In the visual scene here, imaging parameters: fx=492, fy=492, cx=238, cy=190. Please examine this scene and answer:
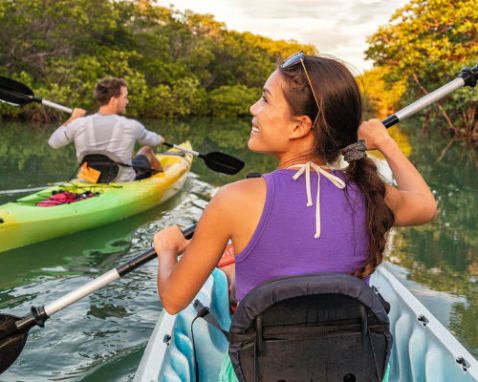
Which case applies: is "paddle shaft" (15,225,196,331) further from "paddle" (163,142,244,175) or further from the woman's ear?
"paddle" (163,142,244,175)

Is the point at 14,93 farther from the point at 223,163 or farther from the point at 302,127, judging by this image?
the point at 302,127

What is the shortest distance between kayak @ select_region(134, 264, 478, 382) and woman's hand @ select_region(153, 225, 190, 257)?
0.51 metres

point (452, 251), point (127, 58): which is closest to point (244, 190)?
point (452, 251)

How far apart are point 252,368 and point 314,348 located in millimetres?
163

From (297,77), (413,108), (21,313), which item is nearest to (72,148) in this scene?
(21,313)

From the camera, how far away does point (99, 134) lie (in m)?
4.84

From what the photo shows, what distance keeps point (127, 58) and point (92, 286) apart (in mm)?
20559

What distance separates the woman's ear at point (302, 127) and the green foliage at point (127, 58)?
38.8 feet

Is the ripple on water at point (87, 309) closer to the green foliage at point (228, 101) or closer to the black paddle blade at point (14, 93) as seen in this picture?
the black paddle blade at point (14, 93)

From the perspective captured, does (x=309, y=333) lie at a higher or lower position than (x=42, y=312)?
higher

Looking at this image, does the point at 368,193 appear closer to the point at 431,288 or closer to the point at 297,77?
the point at 297,77

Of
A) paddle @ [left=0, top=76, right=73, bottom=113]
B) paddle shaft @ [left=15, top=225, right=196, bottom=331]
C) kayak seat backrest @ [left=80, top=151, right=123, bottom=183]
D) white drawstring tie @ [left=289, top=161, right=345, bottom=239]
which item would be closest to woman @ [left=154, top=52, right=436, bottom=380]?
white drawstring tie @ [left=289, top=161, right=345, bottom=239]

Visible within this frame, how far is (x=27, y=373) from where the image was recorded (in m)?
2.41

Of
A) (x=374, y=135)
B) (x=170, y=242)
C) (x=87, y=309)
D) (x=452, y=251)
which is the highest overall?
(x=374, y=135)
